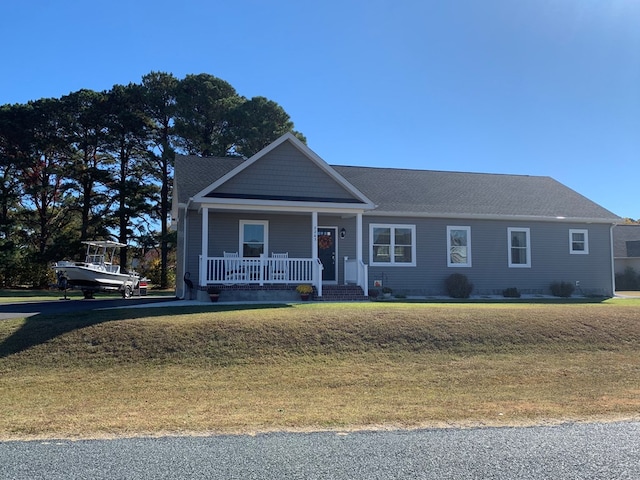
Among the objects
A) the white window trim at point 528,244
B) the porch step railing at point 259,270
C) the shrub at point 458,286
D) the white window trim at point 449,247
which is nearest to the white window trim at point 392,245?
the white window trim at point 449,247

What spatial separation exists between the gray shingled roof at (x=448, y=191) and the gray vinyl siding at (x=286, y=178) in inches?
90.9

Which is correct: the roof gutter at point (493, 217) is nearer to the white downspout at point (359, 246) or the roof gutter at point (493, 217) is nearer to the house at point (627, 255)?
the white downspout at point (359, 246)

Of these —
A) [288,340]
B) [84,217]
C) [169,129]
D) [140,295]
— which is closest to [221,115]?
[169,129]

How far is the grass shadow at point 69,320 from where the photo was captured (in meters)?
10.9

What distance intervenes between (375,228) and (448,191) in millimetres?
4446

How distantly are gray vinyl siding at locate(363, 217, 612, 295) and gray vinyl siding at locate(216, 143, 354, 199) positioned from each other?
117 inches

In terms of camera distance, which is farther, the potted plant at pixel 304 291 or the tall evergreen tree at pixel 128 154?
the tall evergreen tree at pixel 128 154

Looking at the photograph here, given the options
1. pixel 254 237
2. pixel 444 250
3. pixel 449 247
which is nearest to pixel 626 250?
pixel 449 247

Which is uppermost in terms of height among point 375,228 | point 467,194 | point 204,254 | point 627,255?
point 467,194

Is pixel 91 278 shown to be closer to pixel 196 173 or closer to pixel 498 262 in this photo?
pixel 196 173

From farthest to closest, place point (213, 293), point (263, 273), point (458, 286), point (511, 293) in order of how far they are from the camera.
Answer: point (511, 293), point (458, 286), point (263, 273), point (213, 293)

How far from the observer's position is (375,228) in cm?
1986

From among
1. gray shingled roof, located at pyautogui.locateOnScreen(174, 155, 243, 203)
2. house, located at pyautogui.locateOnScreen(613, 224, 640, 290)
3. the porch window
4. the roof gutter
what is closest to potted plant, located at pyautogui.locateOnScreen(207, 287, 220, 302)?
the porch window

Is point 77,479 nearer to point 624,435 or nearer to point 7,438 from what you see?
point 7,438
